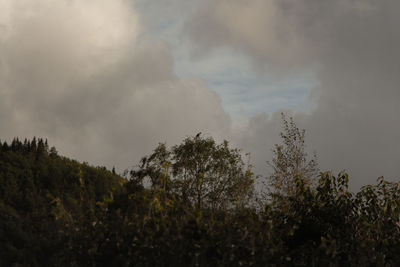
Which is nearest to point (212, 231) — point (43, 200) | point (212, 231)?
point (212, 231)

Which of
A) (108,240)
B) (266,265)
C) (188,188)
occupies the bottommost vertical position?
(266,265)

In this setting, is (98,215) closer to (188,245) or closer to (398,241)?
(188,245)

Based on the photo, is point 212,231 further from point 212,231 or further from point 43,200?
point 43,200

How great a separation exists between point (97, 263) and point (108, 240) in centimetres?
62

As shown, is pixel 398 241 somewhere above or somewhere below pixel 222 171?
below

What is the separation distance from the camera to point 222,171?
96.2ft

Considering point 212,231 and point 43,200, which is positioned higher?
point 43,200

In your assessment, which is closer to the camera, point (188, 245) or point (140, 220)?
point (188, 245)

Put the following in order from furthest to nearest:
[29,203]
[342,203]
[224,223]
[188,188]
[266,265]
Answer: [29,203], [188,188], [342,203], [224,223], [266,265]

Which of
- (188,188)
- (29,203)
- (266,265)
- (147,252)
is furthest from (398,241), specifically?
(29,203)

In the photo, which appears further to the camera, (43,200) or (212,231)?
(43,200)

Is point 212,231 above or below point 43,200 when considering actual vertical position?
below

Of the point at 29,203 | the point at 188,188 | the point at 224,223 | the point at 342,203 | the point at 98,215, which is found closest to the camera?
the point at 224,223

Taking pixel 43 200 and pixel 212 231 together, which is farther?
pixel 43 200
